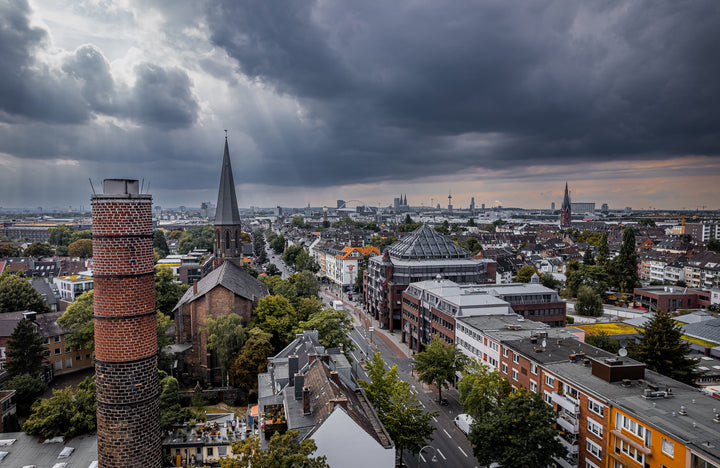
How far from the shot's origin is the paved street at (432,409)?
35688mm

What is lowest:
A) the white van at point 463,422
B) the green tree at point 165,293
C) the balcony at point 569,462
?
the white van at point 463,422

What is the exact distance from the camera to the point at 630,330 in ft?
212

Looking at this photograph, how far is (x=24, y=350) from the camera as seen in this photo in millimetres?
47094

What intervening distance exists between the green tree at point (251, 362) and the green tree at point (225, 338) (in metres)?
1.18

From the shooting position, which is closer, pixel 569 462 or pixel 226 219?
pixel 569 462

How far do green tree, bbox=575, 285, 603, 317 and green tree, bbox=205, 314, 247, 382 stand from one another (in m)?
61.7

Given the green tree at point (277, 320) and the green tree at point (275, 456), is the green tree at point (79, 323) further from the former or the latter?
the green tree at point (275, 456)

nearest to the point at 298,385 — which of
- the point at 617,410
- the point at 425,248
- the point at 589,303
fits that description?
the point at 617,410

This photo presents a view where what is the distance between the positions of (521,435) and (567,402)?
652 cm

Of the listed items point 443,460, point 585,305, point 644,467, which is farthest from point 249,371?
point 585,305

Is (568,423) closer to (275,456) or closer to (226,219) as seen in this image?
(275,456)

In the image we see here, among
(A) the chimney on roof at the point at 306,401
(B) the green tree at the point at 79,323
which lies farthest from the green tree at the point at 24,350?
(A) the chimney on roof at the point at 306,401

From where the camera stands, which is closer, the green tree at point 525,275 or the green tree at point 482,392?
the green tree at point 482,392

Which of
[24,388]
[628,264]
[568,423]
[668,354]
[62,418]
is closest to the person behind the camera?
[568,423]
